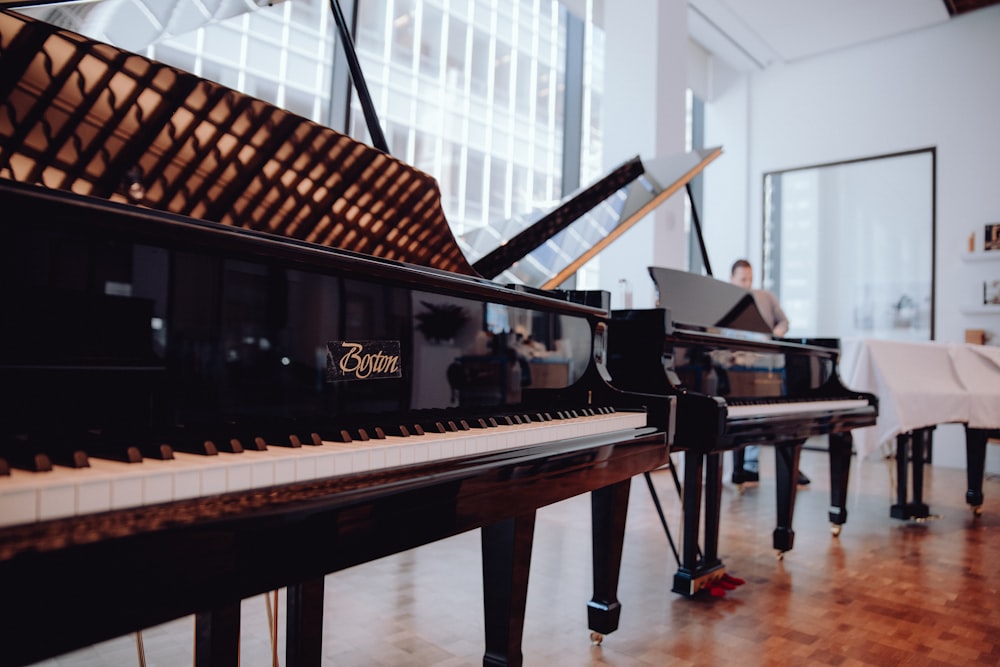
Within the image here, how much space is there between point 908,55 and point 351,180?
774cm

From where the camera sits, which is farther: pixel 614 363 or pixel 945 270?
pixel 945 270

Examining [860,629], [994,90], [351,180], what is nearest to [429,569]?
[860,629]

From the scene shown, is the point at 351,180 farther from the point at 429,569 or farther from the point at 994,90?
the point at 994,90

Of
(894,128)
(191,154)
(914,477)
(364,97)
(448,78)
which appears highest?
(894,128)

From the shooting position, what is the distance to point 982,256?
654cm

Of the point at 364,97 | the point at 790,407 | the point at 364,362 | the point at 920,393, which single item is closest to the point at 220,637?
the point at 364,362

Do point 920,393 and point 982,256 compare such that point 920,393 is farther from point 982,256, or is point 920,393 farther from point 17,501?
point 17,501

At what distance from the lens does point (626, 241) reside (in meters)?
5.80

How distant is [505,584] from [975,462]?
3.85 metres

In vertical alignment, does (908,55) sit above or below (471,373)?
above

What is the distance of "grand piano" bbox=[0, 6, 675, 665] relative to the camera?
2.40 feet

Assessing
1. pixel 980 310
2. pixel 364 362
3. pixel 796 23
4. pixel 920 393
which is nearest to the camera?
pixel 364 362

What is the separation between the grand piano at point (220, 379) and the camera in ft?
2.40

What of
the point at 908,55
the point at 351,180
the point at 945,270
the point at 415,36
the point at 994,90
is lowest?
the point at 351,180
